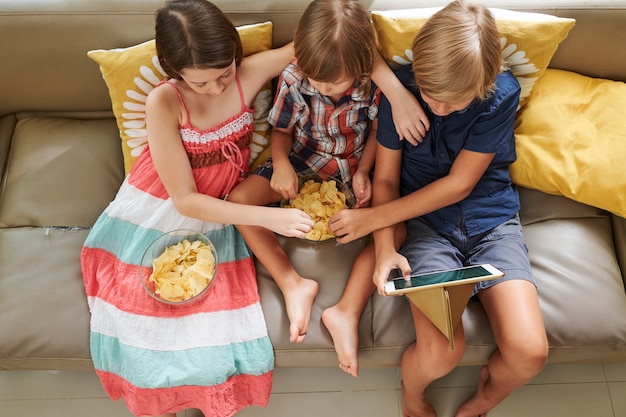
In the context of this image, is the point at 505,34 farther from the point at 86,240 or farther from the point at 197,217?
the point at 86,240

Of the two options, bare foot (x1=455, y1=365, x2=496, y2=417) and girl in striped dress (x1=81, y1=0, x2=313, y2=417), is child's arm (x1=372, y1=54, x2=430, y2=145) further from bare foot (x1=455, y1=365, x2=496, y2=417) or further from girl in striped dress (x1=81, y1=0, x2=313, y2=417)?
bare foot (x1=455, y1=365, x2=496, y2=417)

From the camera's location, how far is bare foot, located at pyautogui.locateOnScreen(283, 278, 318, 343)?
4.47 feet

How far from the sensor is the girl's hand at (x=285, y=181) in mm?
1425

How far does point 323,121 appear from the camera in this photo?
1.45 metres

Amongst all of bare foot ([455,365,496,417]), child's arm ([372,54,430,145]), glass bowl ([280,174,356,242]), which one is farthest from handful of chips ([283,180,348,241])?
bare foot ([455,365,496,417])

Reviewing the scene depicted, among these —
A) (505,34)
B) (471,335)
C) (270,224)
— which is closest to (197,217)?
(270,224)

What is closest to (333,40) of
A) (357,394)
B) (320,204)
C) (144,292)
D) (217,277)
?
(320,204)

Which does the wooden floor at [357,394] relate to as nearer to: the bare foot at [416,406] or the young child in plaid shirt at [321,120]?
the bare foot at [416,406]

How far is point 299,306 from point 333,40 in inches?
25.0

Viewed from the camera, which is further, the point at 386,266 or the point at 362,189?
the point at 362,189

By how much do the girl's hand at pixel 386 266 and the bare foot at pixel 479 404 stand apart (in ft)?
1.38

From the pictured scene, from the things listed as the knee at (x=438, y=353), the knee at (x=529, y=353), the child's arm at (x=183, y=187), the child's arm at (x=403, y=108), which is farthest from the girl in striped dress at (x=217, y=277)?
the knee at (x=529, y=353)

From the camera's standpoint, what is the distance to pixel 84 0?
56.6 inches

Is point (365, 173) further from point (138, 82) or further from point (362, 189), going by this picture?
point (138, 82)
